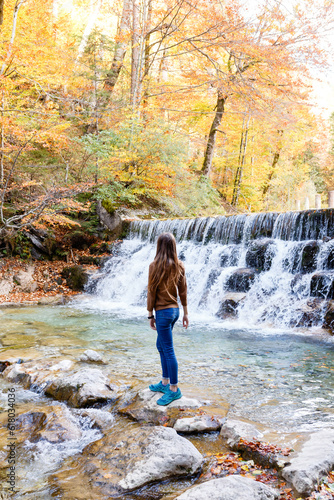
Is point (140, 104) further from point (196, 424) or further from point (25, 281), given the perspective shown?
point (196, 424)

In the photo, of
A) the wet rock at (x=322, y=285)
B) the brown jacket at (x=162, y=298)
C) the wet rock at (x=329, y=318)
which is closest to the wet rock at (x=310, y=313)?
the wet rock at (x=329, y=318)

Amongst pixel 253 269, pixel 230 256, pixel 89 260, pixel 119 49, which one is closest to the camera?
pixel 253 269

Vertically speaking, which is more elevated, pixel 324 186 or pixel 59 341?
pixel 324 186

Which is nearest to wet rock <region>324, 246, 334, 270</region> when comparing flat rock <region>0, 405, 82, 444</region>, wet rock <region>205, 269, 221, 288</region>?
wet rock <region>205, 269, 221, 288</region>

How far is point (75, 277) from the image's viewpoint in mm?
12820

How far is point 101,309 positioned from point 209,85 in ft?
37.9

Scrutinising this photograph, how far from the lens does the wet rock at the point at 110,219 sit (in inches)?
586

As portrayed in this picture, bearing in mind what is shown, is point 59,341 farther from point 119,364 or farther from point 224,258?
point 224,258

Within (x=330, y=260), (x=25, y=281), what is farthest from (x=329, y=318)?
(x=25, y=281)

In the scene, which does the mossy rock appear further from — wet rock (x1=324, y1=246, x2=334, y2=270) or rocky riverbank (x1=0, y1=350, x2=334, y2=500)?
rocky riverbank (x1=0, y1=350, x2=334, y2=500)

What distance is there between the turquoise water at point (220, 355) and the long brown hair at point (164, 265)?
1.54 metres

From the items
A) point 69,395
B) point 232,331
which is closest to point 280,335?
point 232,331

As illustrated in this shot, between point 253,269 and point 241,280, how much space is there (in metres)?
0.53

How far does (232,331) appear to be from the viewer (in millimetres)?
7902
